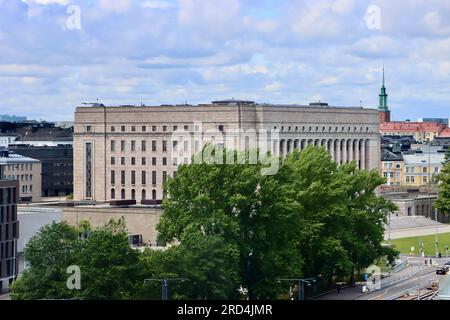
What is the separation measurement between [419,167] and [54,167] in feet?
137

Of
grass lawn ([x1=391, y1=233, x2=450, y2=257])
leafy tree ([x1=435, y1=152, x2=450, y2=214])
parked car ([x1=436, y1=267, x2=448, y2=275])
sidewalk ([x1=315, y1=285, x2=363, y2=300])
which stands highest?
leafy tree ([x1=435, y1=152, x2=450, y2=214])

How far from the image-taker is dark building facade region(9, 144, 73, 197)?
365 feet

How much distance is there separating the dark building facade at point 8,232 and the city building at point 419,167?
79.1m

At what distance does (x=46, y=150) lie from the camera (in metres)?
112

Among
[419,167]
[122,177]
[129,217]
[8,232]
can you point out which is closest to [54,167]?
[122,177]

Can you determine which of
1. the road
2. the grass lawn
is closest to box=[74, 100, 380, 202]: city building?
Answer: the grass lawn

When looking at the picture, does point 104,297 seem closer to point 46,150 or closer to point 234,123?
point 234,123

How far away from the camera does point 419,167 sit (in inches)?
5002

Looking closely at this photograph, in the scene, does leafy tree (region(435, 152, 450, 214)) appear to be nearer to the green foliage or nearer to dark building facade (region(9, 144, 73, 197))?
dark building facade (region(9, 144, 73, 197))

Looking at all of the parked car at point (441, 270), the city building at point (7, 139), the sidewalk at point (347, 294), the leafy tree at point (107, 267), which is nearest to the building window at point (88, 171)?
the city building at point (7, 139)

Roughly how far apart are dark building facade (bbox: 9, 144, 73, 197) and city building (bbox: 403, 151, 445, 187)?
39.1 m

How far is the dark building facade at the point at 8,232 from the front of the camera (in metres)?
52.1

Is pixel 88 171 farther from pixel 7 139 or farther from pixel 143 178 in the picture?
pixel 7 139

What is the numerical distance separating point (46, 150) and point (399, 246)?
164 feet
